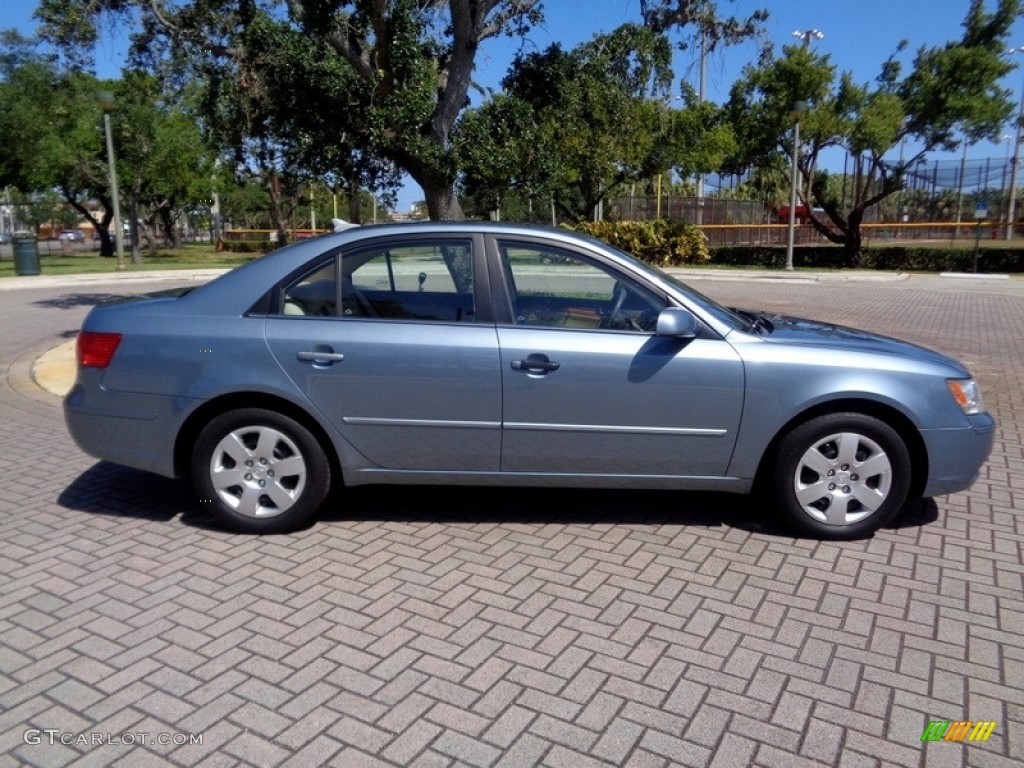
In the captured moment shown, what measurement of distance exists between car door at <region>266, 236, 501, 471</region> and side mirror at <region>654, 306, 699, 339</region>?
853 mm

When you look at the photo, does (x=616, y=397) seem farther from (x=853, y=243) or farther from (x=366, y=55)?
(x=853, y=243)

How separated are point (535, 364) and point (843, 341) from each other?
5.64ft

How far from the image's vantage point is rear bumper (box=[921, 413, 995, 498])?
4.41m

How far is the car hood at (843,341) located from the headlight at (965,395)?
0.08 meters

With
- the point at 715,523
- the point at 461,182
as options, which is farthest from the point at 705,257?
the point at 715,523

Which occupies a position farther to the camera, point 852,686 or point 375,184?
point 375,184

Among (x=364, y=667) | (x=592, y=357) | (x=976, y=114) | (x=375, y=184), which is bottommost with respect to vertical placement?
(x=364, y=667)

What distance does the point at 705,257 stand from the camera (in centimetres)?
3244

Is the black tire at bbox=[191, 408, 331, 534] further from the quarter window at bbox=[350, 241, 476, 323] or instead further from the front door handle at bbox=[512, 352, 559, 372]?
the front door handle at bbox=[512, 352, 559, 372]

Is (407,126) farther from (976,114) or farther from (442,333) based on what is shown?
(976,114)

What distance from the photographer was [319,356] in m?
4.39

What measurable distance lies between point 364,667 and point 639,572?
149cm

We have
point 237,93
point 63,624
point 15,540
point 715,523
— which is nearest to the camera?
point 63,624

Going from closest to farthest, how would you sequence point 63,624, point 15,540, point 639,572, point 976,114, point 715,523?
1. point 63,624
2. point 639,572
3. point 15,540
4. point 715,523
5. point 976,114
